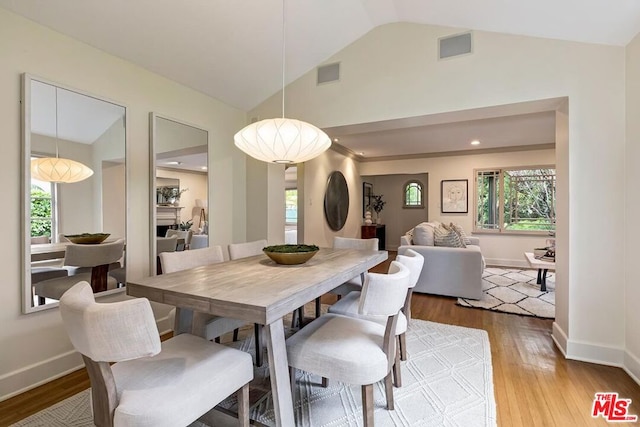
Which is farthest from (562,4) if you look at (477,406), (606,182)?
(477,406)

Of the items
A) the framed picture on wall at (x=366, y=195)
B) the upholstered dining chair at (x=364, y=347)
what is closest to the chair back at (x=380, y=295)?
the upholstered dining chair at (x=364, y=347)

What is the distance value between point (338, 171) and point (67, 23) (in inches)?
183

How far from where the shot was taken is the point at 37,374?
2.03m

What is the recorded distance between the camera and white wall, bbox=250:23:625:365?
7.40ft

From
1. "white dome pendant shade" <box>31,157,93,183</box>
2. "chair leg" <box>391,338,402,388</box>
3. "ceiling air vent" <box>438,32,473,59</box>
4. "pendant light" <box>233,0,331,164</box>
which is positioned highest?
"ceiling air vent" <box>438,32,473,59</box>

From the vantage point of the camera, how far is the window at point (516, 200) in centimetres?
586

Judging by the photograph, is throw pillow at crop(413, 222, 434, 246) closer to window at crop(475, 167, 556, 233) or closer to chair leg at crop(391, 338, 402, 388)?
chair leg at crop(391, 338, 402, 388)

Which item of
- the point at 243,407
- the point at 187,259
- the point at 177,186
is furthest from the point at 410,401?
the point at 177,186

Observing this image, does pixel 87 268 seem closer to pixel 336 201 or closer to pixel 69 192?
pixel 69 192

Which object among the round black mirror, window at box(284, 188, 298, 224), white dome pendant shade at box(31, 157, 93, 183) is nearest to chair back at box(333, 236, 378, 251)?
white dome pendant shade at box(31, 157, 93, 183)

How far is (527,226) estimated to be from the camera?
5984 mm

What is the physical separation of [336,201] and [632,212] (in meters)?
4.42

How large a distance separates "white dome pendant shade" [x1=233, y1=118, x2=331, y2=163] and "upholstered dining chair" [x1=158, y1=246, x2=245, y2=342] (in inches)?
34.5

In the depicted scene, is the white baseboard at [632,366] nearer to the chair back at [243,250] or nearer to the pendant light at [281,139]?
the pendant light at [281,139]
